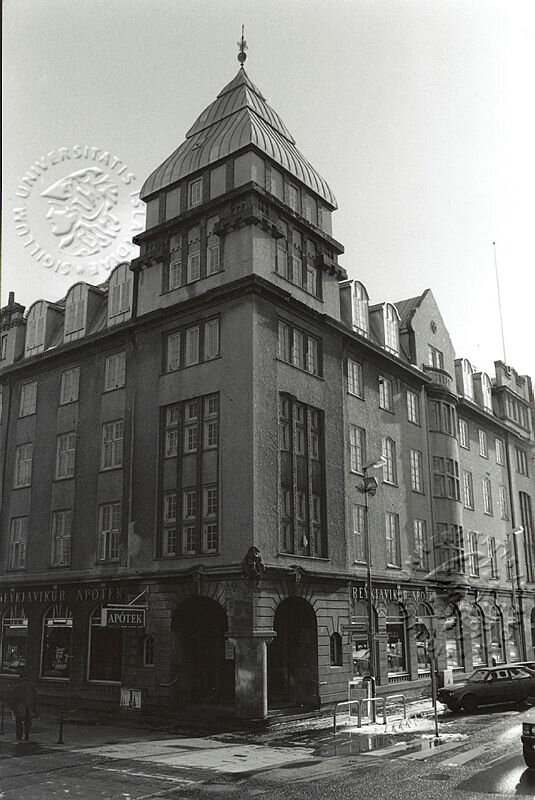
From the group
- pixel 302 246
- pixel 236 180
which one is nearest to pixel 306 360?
pixel 302 246

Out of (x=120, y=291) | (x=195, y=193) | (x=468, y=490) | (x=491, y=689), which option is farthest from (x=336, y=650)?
(x=195, y=193)

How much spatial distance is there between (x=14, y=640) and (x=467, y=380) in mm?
32233

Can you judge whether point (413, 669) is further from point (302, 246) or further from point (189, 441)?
point (302, 246)

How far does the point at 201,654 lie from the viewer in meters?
31.0

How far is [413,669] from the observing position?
37.2 metres

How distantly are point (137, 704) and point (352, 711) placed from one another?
8.50 metres

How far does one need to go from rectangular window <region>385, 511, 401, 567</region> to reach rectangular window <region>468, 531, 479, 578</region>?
9.76 metres

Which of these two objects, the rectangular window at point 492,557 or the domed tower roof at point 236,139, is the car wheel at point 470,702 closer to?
the rectangular window at point 492,557

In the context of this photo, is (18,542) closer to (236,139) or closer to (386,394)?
(386,394)

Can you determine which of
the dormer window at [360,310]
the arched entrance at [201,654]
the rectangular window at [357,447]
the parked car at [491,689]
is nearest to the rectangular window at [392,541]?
the rectangular window at [357,447]

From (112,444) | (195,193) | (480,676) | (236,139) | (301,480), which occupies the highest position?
(236,139)

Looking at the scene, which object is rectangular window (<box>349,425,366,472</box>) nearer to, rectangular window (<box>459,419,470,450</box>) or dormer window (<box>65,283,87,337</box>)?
rectangular window (<box>459,419,470,450</box>)

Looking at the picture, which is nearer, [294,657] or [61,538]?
[294,657]

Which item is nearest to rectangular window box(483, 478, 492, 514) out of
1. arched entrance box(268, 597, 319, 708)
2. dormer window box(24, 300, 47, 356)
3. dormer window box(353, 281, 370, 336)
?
dormer window box(353, 281, 370, 336)
